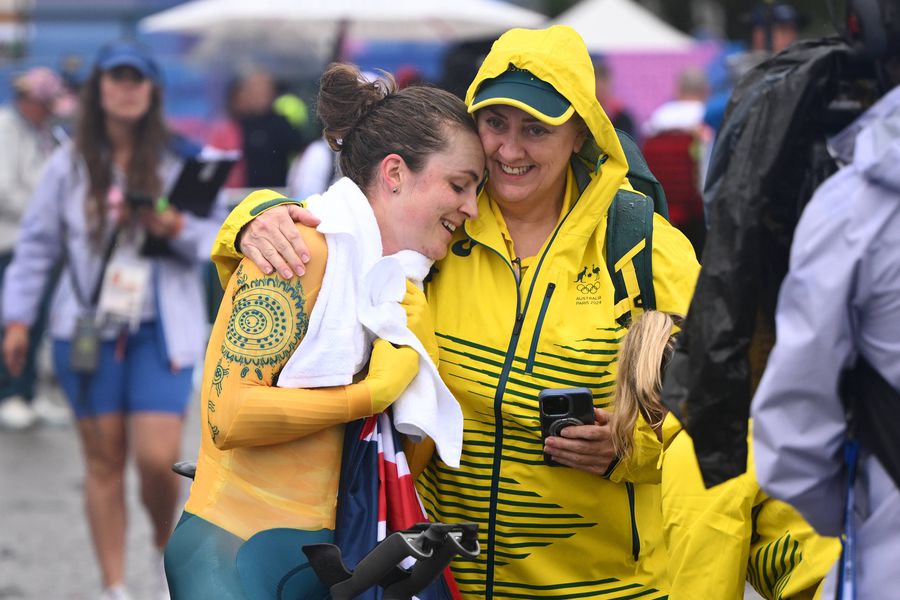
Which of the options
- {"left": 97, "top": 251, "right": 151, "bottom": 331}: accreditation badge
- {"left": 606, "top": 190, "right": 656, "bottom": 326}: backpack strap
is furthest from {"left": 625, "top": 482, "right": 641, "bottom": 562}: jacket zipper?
{"left": 97, "top": 251, "right": 151, "bottom": 331}: accreditation badge

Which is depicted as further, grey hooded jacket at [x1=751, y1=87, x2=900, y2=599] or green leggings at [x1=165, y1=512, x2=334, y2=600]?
green leggings at [x1=165, y1=512, x2=334, y2=600]

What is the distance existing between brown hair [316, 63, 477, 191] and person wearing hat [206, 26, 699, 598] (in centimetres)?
8

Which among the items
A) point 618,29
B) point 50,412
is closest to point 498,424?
point 50,412

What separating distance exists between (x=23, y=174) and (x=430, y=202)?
6.74m

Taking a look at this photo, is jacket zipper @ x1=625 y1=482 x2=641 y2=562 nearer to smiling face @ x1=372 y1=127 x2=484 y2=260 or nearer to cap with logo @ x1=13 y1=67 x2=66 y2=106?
smiling face @ x1=372 y1=127 x2=484 y2=260

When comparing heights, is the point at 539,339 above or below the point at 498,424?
above

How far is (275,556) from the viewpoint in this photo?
10.1 ft

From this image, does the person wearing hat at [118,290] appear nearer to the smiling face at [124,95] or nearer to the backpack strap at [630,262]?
the smiling face at [124,95]

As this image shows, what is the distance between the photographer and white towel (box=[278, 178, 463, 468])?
10.2ft

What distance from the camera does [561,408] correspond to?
3.28 meters

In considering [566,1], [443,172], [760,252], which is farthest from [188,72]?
[566,1]

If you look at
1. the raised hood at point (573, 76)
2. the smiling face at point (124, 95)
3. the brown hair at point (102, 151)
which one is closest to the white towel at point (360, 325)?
the raised hood at point (573, 76)

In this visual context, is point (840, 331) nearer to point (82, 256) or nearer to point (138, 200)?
point (138, 200)

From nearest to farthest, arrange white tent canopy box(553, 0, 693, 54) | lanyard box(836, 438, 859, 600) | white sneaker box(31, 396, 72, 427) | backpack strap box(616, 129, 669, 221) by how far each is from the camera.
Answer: lanyard box(836, 438, 859, 600)
backpack strap box(616, 129, 669, 221)
white sneaker box(31, 396, 72, 427)
white tent canopy box(553, 0, 693, 54)
